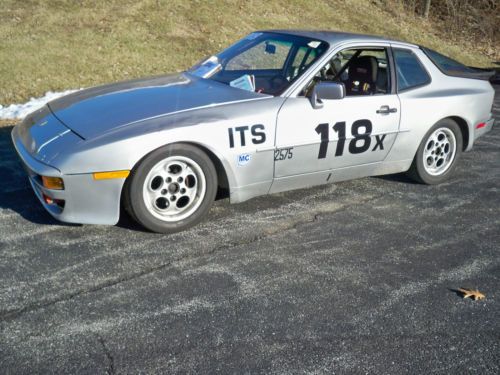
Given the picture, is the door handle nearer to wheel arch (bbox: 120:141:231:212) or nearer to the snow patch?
wheel arch (bbox: 120:141:231:212)

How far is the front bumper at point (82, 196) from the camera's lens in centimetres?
371

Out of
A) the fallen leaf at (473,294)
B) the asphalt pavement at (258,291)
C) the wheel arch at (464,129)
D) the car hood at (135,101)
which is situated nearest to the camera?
the asphalt pavement at (258,291)

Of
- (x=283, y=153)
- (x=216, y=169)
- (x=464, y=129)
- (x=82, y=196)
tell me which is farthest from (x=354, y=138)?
(x=82, y=196)

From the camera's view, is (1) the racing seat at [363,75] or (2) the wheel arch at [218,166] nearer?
(2) the wheel arch at [218,166]

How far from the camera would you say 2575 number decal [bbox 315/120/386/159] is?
461 cm

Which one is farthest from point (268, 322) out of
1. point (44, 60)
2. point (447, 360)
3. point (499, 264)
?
point (44, 60)

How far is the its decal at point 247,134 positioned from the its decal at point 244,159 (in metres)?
0.08

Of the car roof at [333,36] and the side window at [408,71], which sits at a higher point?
the car roof at [333,36]

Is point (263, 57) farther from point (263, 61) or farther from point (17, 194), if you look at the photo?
point (17, 194)

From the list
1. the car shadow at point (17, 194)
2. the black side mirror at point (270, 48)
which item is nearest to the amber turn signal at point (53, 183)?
the car shadow at point (17, 194)

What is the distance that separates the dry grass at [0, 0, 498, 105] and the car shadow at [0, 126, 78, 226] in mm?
3026

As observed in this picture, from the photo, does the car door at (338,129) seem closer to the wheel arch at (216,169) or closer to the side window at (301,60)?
the side window at (301,60)

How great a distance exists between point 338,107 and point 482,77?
7.26 ft

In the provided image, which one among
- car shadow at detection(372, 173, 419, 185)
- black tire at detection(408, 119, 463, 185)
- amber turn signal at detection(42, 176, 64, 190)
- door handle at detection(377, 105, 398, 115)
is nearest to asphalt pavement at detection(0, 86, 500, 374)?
amber turn signal at detection(42, 176, 64, 190)
